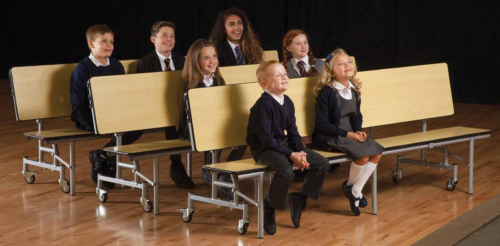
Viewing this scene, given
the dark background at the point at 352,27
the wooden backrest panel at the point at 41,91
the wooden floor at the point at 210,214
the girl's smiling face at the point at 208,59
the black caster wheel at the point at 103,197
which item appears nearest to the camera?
the wooden floor at the point at 210,214

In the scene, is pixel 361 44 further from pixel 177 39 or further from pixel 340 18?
pixel 177 39

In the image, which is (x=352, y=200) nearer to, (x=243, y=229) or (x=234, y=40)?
(x=243, y=229)

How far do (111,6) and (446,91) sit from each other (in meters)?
8.20

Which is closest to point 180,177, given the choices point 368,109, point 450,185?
point 368,109

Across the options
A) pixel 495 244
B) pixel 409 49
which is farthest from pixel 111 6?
pixel 495 244

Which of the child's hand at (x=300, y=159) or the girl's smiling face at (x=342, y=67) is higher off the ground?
the girl's smiling face at (x=342, y=67)

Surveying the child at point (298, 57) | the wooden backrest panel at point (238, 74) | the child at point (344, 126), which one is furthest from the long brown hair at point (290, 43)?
the child at point (344, 126)

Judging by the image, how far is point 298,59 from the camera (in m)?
5.54

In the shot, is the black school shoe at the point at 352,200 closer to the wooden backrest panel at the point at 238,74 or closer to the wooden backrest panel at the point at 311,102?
the wooden backrest panel at the point at 311,102

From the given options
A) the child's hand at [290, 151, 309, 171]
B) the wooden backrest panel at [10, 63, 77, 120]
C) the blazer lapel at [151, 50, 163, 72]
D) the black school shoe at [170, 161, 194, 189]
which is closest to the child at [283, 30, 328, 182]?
the black school shoe at [170, 161, 194, 189]

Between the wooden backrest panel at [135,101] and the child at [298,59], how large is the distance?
0.90 m

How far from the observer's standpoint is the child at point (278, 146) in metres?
4.12

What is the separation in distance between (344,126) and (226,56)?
1623 mm

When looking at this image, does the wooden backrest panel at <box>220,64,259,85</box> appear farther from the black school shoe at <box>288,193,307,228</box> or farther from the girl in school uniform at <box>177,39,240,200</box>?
the black school shoe at <box>288,193,307,228</box>
